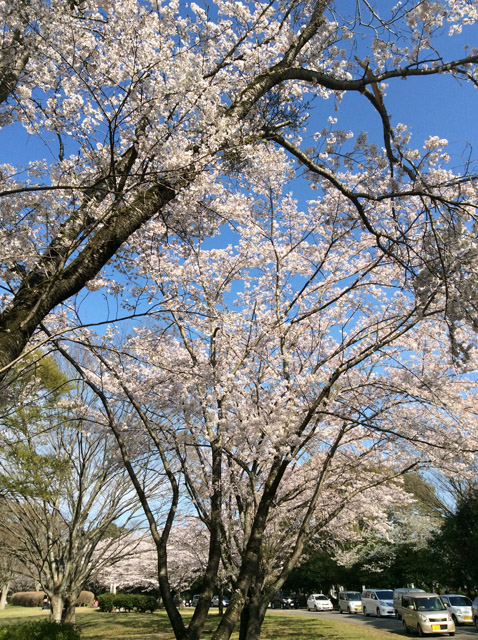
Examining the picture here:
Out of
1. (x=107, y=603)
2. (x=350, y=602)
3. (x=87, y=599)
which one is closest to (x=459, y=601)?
(x=350, y=602)

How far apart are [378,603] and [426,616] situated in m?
8.96

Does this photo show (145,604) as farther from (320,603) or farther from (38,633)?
(38,633)

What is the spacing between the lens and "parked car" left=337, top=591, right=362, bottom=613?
85.0 feet

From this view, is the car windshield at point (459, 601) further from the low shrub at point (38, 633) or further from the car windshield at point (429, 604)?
the low shrub at point (38, 633)

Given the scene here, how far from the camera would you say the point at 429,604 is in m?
15.4

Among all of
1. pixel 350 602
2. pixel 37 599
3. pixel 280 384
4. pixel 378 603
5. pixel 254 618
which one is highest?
pixel 280 384

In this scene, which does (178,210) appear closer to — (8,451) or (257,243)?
(257,243)

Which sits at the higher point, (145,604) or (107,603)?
(107,603)

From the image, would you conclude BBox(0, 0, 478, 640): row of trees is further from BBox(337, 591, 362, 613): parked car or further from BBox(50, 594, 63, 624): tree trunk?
BBox(337, 591, 362, 613): parked car

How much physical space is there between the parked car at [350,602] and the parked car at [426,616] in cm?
1093

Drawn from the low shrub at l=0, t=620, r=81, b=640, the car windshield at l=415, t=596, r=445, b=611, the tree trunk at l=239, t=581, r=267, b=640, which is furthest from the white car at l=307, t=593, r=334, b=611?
the low shrub at l=0, t=620, r=81, b=640

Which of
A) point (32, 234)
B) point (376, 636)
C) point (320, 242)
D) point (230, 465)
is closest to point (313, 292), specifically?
point (320, 242)

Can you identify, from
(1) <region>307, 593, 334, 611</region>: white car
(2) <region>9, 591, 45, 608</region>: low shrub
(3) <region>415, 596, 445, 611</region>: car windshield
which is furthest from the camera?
(2) <region>9, 591, 45, 608</region>: low shrub

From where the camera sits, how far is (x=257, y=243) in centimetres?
878
